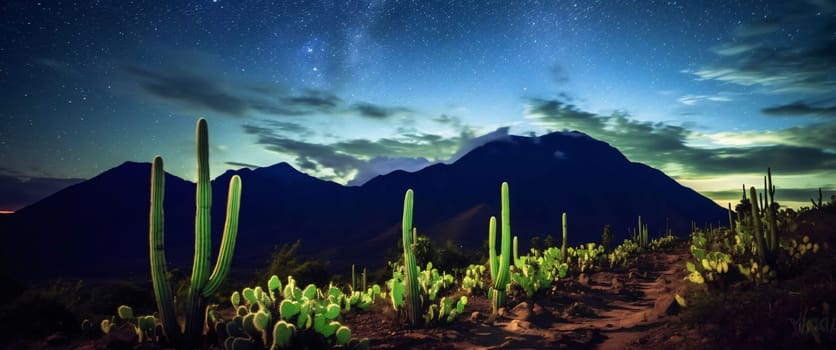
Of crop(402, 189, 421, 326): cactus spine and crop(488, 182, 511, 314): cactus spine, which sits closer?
crop(402, 189, 421, 326): cactus spine

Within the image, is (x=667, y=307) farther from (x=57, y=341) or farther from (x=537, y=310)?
(x=57, y=341)

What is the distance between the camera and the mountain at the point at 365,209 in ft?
242

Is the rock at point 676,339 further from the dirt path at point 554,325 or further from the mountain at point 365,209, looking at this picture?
the mountain at point 365,209

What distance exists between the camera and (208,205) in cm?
522

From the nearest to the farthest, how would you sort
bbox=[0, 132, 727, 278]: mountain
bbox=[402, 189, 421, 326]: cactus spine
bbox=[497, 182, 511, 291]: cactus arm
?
bbox=[402, 189, 421, 326]: cactus spine → bbox=[497, 182, 511, 291]: cactus arm → bbox=[0, 132, 727, 278]: mountain

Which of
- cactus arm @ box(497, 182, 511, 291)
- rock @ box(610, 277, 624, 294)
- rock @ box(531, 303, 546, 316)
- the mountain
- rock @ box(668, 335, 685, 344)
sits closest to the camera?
rock @ box(668, 335, 685, 344)

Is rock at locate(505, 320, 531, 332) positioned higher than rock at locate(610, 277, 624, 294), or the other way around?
rock at locate(505, 320, 531, 332)

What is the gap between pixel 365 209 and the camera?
10225cm

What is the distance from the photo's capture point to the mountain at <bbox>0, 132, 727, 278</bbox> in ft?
242

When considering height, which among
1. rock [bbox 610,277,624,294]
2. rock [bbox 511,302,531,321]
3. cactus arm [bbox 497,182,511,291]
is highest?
cactus arm [bbox 497,182,511,291]

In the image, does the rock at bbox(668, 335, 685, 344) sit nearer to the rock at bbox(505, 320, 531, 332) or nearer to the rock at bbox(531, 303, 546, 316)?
the rock at bbox(505, 320, 531, 332)

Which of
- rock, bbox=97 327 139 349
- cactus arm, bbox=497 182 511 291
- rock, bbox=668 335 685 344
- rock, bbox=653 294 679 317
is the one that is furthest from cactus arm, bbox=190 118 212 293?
rock, bbox=653 294 679 317

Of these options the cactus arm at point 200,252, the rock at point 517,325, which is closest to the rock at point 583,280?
the rock at point 517,325

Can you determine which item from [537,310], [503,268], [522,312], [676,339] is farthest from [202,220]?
[676,339]
